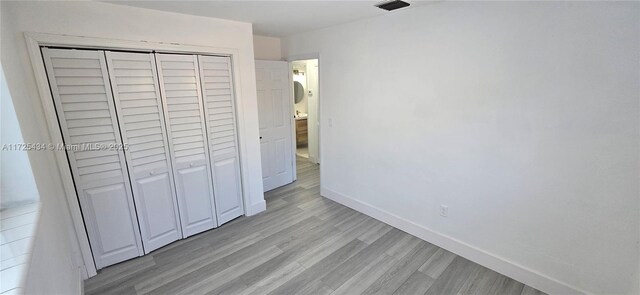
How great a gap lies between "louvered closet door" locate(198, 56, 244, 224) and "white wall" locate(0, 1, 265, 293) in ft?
0.65

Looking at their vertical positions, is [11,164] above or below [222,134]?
above

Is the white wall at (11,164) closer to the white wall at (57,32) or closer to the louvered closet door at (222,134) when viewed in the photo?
the white wall at (57,32)

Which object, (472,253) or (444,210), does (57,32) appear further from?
(472,253)

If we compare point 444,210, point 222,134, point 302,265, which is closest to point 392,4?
point 444,210

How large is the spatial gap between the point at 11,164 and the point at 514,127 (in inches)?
121

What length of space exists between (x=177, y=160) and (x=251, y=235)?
106 centimetres

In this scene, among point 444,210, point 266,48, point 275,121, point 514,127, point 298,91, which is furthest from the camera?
point 298,91

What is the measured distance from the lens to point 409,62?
2553mm

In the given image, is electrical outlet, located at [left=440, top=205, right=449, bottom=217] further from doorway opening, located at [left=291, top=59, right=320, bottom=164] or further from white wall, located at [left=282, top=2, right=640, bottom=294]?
doorway opening, located at [left=291, top=59, right=320, bottom=164]

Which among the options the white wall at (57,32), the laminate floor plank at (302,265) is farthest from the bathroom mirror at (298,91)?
the laminate floor plank at (302,265)

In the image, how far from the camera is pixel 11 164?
1395mm

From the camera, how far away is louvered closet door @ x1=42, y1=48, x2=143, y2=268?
2.00 meters

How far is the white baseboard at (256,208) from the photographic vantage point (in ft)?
10.8

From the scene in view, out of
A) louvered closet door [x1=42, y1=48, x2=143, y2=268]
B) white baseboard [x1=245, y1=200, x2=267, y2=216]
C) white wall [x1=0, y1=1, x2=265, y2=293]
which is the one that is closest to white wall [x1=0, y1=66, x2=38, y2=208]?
white wall [x1=0, y1=1, x2=265, y2=293]
